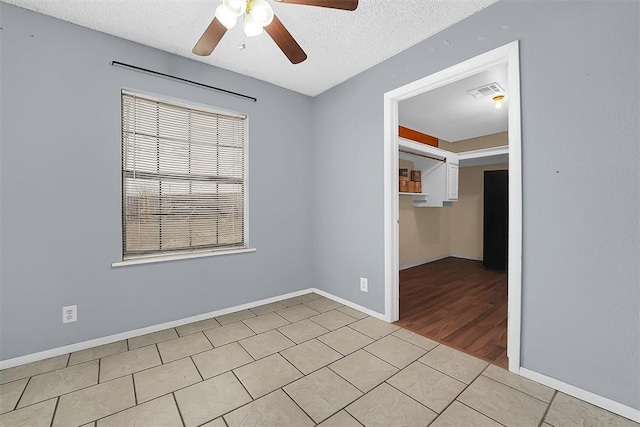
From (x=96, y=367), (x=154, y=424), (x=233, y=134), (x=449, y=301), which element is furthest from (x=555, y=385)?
(x=233, y=134)

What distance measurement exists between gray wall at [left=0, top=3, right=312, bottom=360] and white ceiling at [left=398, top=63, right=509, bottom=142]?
255 cm

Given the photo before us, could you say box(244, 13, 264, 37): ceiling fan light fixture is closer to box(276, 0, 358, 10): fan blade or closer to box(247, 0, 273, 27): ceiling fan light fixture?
box(247, 0, 273, 27): ceiling fan light fixture

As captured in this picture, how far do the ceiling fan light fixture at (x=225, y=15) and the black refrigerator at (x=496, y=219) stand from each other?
193 inches

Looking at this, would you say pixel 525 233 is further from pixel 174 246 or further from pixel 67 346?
pixel 67 346

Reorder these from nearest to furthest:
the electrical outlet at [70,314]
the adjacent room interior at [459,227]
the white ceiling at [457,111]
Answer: the electrical outlet at [70,314] → the adjacent room interior at [459,227] → the white ceiling at [457,111]

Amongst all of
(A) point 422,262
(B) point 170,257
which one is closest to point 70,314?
(B) point 170,257

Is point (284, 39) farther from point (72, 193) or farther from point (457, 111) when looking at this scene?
point (457, 111)

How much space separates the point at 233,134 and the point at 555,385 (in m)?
3.36

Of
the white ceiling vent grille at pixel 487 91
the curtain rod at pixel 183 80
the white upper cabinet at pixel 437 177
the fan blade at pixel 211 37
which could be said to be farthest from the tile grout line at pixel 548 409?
the curtain rod at pixel 183 80

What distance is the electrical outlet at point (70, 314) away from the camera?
206 cm

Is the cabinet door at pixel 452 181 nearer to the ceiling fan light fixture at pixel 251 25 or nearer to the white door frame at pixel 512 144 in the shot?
the white door frame at pixel 512 144

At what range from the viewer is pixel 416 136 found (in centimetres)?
501

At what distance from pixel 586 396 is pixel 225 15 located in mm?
3019

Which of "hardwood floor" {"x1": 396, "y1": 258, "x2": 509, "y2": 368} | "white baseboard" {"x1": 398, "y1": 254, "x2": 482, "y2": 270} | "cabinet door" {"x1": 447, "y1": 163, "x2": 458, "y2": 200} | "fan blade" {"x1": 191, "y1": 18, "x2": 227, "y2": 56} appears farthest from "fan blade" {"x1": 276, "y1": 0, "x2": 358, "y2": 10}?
"white baseboard" {"x1": 398, "y1": 254, "x2": 482, "y2": 270}
